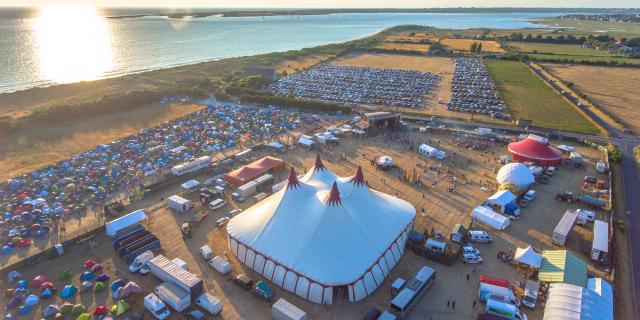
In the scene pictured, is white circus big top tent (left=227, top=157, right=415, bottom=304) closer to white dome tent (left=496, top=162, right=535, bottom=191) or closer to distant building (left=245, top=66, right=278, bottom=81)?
white dome tent (left=496, top=162, right=535, bottom=191)

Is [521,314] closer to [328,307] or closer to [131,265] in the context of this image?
[328,307]

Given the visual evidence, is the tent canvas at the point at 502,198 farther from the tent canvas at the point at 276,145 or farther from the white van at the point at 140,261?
the white van at the point at 140,261

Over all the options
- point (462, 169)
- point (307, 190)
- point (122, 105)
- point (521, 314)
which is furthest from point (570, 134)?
point (122, 105)

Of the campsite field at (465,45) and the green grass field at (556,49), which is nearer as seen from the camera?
the green grass field at (556,49)

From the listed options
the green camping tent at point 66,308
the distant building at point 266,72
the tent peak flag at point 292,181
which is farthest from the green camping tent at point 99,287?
the distant building at point 266,72

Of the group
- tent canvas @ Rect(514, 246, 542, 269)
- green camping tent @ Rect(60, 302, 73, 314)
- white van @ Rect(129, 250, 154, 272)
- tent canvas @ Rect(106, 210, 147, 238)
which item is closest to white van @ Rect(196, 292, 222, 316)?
white van @ Rect(129, 250, 154, 272)
